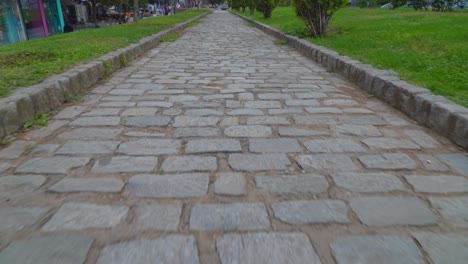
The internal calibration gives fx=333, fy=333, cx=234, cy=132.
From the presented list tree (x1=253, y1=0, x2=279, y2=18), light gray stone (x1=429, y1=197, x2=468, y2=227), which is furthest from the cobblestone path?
tree (x1=253, y1=0, x2=279, y2=18)

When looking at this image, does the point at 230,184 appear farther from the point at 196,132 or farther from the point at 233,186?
the point at 196,132

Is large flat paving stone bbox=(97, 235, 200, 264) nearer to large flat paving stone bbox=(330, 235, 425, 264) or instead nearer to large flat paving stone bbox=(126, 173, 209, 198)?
large flat paving stone bbox=(126, 173, 209, 198)

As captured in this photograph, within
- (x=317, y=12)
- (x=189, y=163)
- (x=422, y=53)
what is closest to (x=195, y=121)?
(x=189, y=163)

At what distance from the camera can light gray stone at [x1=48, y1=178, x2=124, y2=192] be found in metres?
2.04

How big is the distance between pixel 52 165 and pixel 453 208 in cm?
254

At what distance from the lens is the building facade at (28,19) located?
15297mm

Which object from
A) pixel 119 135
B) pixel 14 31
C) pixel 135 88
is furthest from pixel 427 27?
pixel 14 31

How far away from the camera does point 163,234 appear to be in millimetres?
1656

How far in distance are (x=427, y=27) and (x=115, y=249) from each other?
8.46 m

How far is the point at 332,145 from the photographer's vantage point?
105 inches

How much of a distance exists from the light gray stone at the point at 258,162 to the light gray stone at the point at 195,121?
2.44 feet

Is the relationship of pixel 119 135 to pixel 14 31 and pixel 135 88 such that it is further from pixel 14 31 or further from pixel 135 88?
pixel 14 31

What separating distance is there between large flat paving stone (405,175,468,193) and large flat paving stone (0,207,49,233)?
2188mm

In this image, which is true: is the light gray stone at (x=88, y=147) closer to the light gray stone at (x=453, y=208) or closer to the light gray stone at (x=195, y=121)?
the light gray stone at (x=195, y=121)
